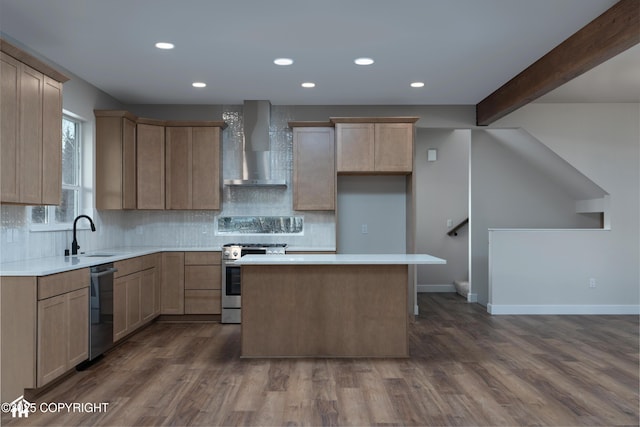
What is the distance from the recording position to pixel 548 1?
3291mm

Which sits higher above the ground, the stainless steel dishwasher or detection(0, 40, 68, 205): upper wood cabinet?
detection(0, 40, 68, 205): upper wood cabinet

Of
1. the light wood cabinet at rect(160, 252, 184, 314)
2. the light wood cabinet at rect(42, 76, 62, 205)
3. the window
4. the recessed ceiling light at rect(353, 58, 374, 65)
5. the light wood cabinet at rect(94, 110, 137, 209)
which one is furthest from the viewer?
the light wood cabinet at rect(160, 252, 184, 314)

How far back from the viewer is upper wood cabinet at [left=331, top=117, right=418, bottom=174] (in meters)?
5.94

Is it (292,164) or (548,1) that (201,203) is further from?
(548,1)

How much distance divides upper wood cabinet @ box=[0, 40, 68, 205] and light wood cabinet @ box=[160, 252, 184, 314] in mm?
1990

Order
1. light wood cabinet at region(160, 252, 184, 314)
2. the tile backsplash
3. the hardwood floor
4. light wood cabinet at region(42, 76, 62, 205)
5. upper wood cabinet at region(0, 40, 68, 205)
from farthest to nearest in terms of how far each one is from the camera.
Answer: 1. the tile backsplash
2. light wood cabinet at region(160, 252, 184, 314)
3. light wood cabinet at region(42, 76, 62, 205)
4. upper wood cabinet at region(0, 40, 68, 205)
5. the hardwood floor

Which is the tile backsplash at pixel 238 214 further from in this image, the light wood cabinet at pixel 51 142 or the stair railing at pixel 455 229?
the stair railing at pixel 455 229

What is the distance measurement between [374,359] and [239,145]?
3311 millimetres

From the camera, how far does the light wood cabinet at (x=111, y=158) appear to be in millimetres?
5461

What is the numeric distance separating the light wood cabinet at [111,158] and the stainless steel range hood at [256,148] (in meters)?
1.18

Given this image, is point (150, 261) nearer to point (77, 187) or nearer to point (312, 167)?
point (77, 187)

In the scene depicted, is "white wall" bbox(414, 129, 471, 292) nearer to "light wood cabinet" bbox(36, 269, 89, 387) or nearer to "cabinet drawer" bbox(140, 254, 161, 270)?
"cabinet drawer" bbox(140, 254, 161, 270)

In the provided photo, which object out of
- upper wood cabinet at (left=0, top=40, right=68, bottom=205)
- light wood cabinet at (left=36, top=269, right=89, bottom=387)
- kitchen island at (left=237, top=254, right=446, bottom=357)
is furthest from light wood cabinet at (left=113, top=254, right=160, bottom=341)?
kitchen island at (left=237, top=254, right=446, bottom=357)

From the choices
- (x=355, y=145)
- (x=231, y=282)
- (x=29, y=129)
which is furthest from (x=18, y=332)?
(x=355, y=145)
